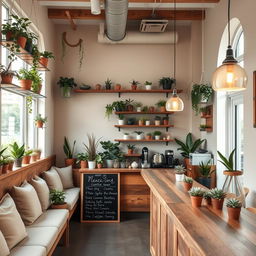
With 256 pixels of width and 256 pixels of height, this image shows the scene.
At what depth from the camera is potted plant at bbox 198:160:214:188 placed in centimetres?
495

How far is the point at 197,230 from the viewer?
1.83 meters

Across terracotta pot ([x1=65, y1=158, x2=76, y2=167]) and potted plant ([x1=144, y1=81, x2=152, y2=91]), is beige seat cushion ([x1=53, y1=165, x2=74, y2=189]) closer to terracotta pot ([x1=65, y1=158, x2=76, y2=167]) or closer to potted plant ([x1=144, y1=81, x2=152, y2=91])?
terracotta pot ([x1=65, y1=158, x2=76, y2=167])

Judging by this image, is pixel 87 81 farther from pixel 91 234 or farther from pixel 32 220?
pixel 32 220

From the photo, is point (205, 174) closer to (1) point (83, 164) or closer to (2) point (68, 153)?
(1) point (83, 164)

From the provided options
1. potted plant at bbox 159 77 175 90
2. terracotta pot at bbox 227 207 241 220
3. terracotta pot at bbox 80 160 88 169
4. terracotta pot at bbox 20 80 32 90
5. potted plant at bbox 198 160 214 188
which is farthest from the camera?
potted plant at bbox 159 77 175 90

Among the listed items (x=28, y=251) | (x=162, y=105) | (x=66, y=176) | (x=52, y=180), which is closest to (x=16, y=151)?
(x=52, y=180)

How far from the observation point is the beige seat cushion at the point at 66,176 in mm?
5465

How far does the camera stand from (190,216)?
2133 millimetres

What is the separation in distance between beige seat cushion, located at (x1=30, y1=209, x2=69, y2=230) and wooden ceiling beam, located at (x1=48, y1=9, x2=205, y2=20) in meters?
3.40

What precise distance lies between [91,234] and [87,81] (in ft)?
9.59

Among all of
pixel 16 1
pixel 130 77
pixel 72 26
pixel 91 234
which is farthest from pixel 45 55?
pixel 91 234

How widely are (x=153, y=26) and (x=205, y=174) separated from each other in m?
2.72

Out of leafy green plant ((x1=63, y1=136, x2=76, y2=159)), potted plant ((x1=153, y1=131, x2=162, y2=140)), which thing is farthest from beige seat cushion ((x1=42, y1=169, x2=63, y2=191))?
potted plant ((x1=153, y1=131, x2=162, y2=140))

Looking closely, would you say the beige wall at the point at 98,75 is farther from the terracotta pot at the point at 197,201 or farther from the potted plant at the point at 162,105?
the terracotta pot at the point at 197,201
